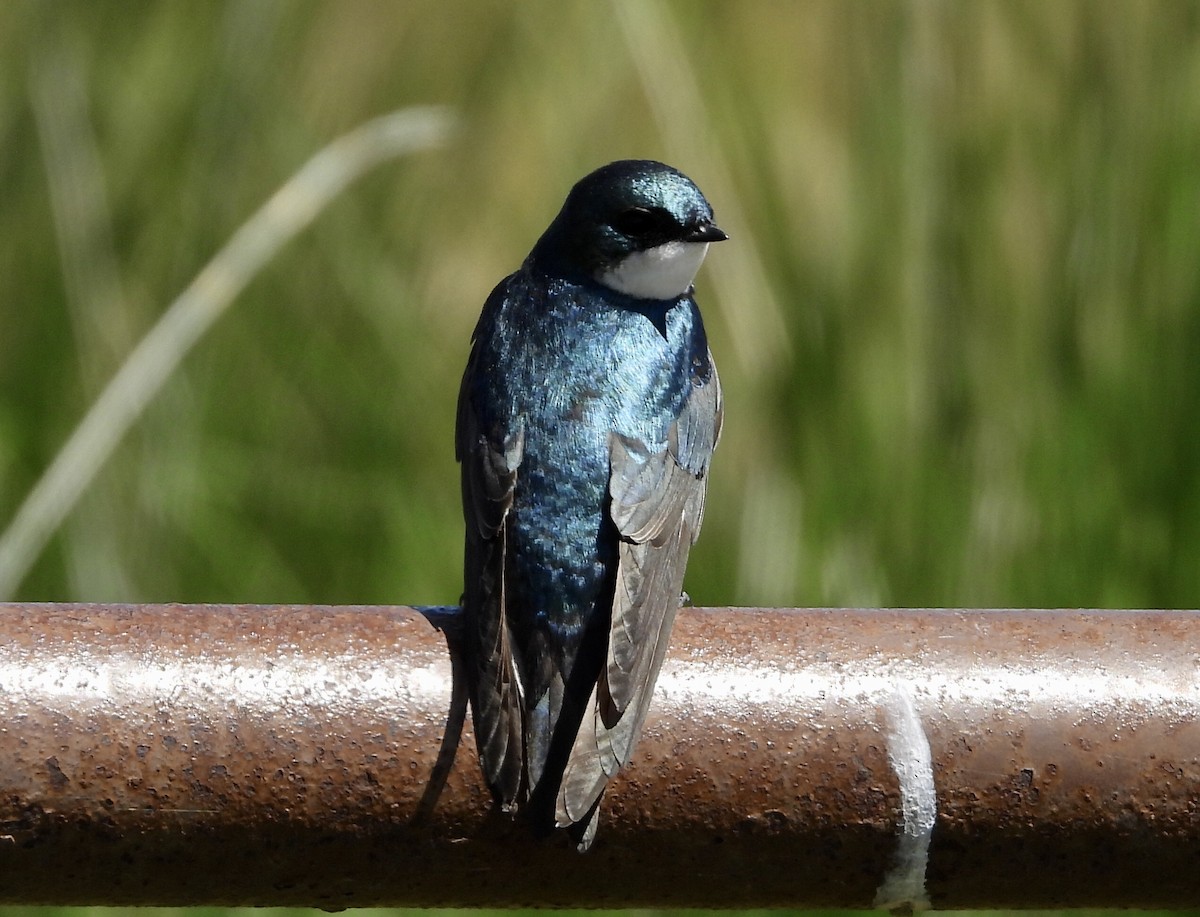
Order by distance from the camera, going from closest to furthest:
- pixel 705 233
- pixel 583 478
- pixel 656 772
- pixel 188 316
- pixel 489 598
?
pixel 656 772, pixel 489 598, pixel 583 478, pixel 705 233, pixel 188 316

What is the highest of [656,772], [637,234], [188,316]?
[637,234]

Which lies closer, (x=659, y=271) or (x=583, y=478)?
(x=583, y=478)

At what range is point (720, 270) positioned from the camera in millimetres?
2469

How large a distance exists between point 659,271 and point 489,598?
2.24ft

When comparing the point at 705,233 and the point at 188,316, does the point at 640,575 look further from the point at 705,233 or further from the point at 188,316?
Answer: the point at 188,316

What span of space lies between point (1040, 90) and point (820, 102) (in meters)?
1.53

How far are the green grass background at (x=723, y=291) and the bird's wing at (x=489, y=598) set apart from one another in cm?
64

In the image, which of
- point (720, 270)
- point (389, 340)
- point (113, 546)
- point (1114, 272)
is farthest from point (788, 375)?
point (113, 546)

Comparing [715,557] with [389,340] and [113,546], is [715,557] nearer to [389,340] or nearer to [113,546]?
[389,340]

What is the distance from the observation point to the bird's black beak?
205cm

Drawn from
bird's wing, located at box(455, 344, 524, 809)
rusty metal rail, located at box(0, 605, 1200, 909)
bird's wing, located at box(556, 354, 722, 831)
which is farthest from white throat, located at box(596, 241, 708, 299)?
rusty metal rail, located at box(0, 605, 1200, 909)

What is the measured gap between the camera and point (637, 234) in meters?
2.09

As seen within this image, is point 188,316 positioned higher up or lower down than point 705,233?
lower down

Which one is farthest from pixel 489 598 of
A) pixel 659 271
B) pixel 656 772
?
pixel 659 271
